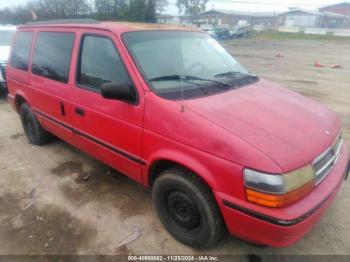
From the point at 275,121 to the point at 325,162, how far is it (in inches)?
20.1

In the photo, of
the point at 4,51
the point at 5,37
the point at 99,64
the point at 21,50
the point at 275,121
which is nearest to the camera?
the point at 275,121

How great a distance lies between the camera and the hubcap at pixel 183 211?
2.67 metres

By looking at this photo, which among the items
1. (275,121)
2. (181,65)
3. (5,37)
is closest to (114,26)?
(181,65)

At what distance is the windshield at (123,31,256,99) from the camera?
283 cm

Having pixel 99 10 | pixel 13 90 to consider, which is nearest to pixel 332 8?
pixel 99 10

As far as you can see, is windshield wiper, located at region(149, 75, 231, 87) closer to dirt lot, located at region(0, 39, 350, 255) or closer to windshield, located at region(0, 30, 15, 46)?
dirt lot, located at region(0, 39, 350, 255)

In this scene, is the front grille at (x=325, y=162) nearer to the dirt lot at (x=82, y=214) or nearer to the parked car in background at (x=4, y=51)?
the dirt lot at (x=82, y=214)

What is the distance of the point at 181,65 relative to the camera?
10.2ft

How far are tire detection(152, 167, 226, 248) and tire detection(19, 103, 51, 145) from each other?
2753mm

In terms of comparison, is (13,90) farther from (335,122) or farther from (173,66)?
(335,122)

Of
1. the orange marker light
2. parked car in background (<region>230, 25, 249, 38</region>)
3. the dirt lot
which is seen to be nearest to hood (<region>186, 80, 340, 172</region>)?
the orange marker light

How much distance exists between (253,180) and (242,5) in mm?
101505

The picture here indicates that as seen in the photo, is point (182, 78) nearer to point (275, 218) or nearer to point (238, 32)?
point (275, 218)

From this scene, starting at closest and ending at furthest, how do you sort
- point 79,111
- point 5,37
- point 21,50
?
point 79,111 < point 21,50 < point 5,37
